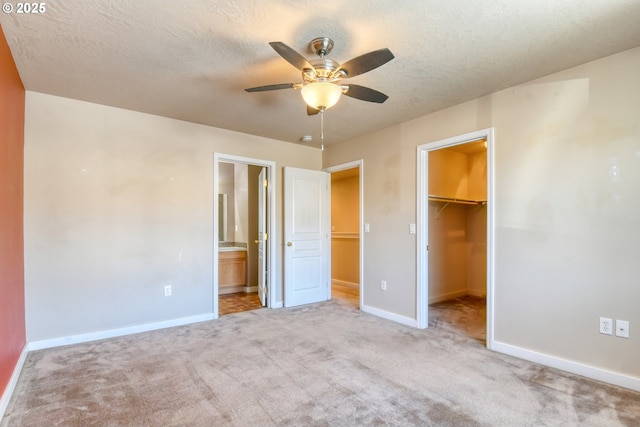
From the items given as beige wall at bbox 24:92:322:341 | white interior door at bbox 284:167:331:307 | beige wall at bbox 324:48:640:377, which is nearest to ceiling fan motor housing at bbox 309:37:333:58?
beige wall at bbox 324:48:640:377

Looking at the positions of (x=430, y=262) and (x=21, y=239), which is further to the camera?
(x=430, y=262)

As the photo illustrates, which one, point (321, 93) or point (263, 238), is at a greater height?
point (321, 93)

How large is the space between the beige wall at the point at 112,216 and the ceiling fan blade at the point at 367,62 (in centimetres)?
264

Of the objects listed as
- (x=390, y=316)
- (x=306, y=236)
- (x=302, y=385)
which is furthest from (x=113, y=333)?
(x=390, y=316)

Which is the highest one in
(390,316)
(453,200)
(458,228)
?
(453,200)

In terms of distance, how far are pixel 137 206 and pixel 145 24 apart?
85.0 inches

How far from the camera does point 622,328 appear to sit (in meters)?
2.32

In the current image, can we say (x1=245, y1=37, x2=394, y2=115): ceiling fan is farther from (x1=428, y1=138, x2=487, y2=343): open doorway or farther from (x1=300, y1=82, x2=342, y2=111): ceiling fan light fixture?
(x1=428, y1=138, x2=487, y2=343): open doorway

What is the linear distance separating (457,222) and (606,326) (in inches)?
119

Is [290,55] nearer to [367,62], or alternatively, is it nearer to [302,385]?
[367,62]

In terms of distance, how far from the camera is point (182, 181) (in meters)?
3.90

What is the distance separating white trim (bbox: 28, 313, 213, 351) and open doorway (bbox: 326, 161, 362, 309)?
2727 millimetres

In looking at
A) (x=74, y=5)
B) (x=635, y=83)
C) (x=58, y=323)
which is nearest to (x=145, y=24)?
(x=74, y=5)

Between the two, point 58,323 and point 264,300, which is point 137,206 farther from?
point 264,300
